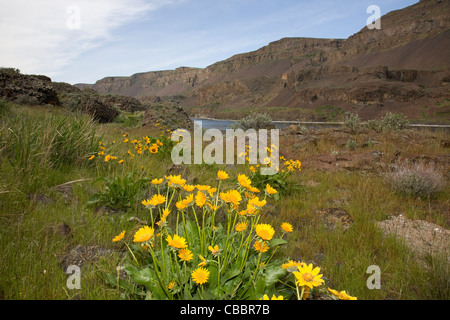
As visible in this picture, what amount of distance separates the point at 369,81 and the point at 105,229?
119077 mm

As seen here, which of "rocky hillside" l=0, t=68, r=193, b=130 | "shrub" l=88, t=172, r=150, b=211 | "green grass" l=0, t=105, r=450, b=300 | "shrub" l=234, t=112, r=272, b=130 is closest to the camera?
"green grass" l=0, t=105, r=450, b=300

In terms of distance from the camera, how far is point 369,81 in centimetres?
9962

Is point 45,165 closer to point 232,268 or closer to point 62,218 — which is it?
point 62,218

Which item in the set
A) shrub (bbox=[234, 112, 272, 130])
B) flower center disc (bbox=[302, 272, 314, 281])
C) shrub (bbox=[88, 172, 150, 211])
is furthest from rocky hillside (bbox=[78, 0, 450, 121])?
flower center disc (bbox=[302, 272, 314, 281])

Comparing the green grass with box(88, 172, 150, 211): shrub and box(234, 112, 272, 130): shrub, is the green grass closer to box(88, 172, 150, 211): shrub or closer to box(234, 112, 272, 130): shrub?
box(88, 172, 150, 211): shrub

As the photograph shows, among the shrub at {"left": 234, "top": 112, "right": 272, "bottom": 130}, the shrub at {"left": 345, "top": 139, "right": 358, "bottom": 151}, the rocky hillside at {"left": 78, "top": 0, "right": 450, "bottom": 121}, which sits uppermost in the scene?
the rocky hillside at {"left": 78, "top": 0, "right": 450, "bottom": 121}

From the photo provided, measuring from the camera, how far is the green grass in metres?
1.58

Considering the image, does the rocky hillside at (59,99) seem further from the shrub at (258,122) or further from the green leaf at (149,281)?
the green leaf at (149,281)

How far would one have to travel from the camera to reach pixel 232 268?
1496 mm

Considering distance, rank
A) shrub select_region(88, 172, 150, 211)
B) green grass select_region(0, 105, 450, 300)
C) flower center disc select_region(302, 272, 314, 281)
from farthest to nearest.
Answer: shrub select_region(88, 172, 150, 211), green grass select_region(0, 105, 450, 300), flower center disc select_region(302, 272, 314, 281)

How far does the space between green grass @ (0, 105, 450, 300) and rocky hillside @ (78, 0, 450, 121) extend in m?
81.4

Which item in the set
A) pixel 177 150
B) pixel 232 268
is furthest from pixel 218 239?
pixel 177 150

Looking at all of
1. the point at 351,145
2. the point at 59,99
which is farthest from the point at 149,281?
the point at 59,99

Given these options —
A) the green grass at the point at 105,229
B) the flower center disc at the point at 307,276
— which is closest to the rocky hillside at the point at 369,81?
the green grass at the point at 105,229
